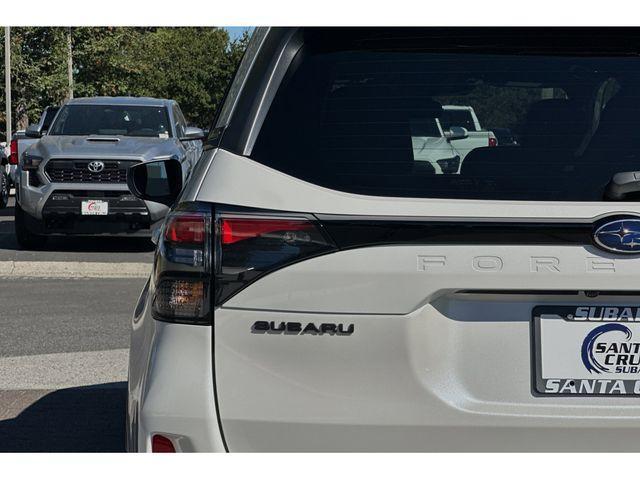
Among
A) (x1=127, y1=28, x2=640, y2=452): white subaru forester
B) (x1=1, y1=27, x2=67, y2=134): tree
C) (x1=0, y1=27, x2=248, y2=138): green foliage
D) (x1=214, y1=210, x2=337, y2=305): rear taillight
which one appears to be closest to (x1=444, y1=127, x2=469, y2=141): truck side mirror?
(x1=127, y1=28, x2=640, y2=452): white subaru forester

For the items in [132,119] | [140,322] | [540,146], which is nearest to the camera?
[540,146]

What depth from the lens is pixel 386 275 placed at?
2.77 metres

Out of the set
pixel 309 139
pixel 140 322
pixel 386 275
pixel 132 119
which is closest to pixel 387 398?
pixel 386 275

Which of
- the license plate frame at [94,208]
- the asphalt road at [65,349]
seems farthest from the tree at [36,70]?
the asphalt road at [65,349]

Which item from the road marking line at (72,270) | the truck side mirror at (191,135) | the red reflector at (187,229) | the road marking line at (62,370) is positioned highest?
the red reflector at (187,229)

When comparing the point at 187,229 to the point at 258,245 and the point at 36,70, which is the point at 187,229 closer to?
the point at 258,245

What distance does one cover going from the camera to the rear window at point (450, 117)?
2873 millimetres

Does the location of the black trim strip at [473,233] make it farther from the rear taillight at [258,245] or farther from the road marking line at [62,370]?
the road marking line at [62,370]

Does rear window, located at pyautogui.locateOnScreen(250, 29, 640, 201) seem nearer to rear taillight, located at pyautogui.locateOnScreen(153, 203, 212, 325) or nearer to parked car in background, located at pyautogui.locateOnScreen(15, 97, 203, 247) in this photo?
rear taillight, located at pyautogui.locateOnScreen(153, 203, 212, 325)

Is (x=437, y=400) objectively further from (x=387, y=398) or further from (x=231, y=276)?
(x=231, y=276)

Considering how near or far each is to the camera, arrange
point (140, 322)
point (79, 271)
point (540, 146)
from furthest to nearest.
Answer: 1. point (79, 271)
2. point (140, 322)
3. point (540, 146)

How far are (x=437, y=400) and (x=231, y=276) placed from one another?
0.58 m

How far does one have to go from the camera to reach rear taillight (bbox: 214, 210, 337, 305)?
2.82 metres

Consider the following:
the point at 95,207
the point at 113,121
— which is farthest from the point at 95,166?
the point at 113,121
